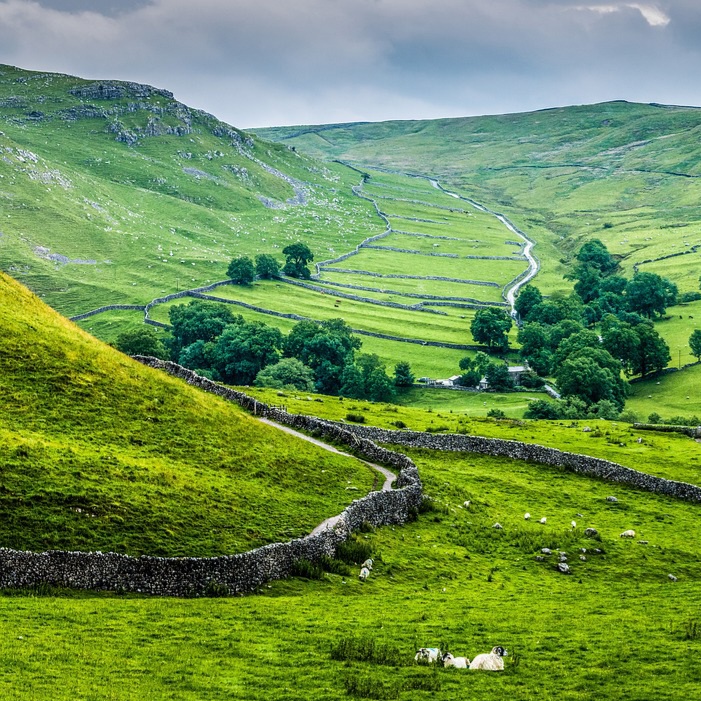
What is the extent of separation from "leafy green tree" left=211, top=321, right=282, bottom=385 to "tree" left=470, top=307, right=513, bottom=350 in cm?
4137

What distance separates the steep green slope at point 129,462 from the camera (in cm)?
3497

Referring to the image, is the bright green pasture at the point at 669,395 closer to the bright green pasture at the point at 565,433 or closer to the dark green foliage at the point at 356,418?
the bright green pasture at the point at 565,433

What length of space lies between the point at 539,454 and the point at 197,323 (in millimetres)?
96437

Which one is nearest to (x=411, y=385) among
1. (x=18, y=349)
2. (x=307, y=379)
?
(x=307, y=379)

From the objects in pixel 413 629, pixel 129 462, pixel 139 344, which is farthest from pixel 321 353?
pixel 413 629

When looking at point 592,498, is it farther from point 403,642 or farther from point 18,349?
point 18,349

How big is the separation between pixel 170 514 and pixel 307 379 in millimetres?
89361

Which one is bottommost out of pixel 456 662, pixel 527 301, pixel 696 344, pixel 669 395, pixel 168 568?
pixel 669 395

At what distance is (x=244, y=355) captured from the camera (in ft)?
445

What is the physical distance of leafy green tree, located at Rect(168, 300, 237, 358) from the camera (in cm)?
15238

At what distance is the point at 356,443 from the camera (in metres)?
58.8

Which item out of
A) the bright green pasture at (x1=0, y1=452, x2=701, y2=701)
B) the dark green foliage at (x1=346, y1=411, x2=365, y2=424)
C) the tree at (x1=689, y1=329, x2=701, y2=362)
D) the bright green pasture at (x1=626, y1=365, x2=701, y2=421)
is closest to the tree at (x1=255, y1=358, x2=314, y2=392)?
the bright green pasture at (x1=626, y1=365, x2=701, y2=421)

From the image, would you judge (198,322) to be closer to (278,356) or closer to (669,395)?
(278,356)

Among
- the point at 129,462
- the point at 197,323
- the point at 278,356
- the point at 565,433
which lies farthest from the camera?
the point at 197,323
